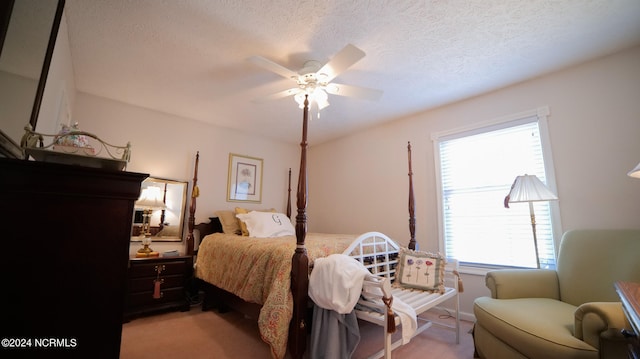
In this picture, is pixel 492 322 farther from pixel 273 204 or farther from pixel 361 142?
pixel 273 204

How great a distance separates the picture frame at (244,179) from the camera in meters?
4.12

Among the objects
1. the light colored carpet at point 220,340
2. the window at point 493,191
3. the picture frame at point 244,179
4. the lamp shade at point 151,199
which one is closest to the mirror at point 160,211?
the lamp shade at point 151,199

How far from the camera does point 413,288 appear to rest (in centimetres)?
231

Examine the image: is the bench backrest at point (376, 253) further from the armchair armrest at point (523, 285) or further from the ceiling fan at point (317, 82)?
the ceiling fan at point (317, 82)

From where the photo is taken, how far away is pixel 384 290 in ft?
5.19

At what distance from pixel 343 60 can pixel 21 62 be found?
1689 mm

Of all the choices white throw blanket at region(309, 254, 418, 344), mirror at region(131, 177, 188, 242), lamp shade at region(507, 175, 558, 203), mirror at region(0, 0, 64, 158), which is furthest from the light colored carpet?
mirror at region(0, 0, 64, 158)

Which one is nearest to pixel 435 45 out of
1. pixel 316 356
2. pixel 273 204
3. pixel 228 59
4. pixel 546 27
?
pixel 546 27

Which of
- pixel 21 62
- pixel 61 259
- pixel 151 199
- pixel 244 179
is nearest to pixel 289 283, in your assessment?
pixel 61 259

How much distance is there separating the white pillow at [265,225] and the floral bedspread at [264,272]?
377mm

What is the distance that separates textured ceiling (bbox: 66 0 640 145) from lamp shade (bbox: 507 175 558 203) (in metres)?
1.09

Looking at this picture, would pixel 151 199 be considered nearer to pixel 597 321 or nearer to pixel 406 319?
pixel 406 319

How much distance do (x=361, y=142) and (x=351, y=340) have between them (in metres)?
3.02

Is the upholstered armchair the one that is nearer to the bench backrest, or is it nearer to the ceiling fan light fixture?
the bench backrest
